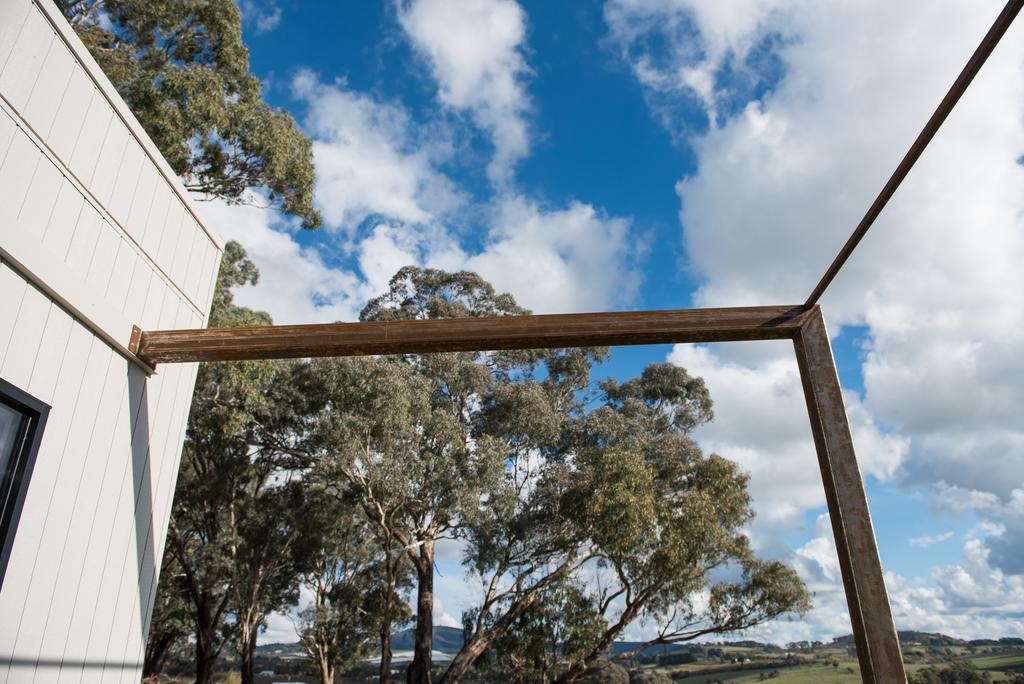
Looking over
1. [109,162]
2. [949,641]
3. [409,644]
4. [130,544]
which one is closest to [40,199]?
[109,162]

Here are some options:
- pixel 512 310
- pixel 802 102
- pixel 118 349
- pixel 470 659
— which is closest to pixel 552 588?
pixel 470 659

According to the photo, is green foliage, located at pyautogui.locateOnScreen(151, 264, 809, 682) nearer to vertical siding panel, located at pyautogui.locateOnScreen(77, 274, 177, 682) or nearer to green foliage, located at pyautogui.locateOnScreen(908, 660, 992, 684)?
green foliage, located at pyautogui.locateOnScreen(908, 660, 992, 684)

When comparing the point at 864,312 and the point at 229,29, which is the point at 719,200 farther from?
the point at 229,29

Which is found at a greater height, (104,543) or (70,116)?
(70,116)

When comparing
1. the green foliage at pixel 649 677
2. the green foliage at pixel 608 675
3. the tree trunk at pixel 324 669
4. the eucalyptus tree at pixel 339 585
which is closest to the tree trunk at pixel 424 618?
the eucalyptus tree at pixel 339 585

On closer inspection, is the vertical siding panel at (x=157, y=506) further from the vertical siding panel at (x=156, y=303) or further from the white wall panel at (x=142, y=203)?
the white wall panel at (x=142, y=203)

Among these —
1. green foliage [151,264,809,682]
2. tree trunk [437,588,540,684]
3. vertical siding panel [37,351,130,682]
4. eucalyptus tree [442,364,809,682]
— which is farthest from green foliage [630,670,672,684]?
vertical siding panel [37,351,130,682]

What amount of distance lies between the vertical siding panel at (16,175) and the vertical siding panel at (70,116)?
0.41 feet

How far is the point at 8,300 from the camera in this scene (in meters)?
2.14

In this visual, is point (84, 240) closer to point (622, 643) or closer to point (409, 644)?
point (622, 643)

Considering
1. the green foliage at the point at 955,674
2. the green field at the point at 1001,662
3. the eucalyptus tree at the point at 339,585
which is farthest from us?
the eucalyptus tree at the point at 339,585

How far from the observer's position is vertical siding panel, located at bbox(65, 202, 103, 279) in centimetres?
Result: 250

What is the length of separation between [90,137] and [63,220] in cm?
41

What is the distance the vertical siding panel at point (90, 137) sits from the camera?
254 cm
